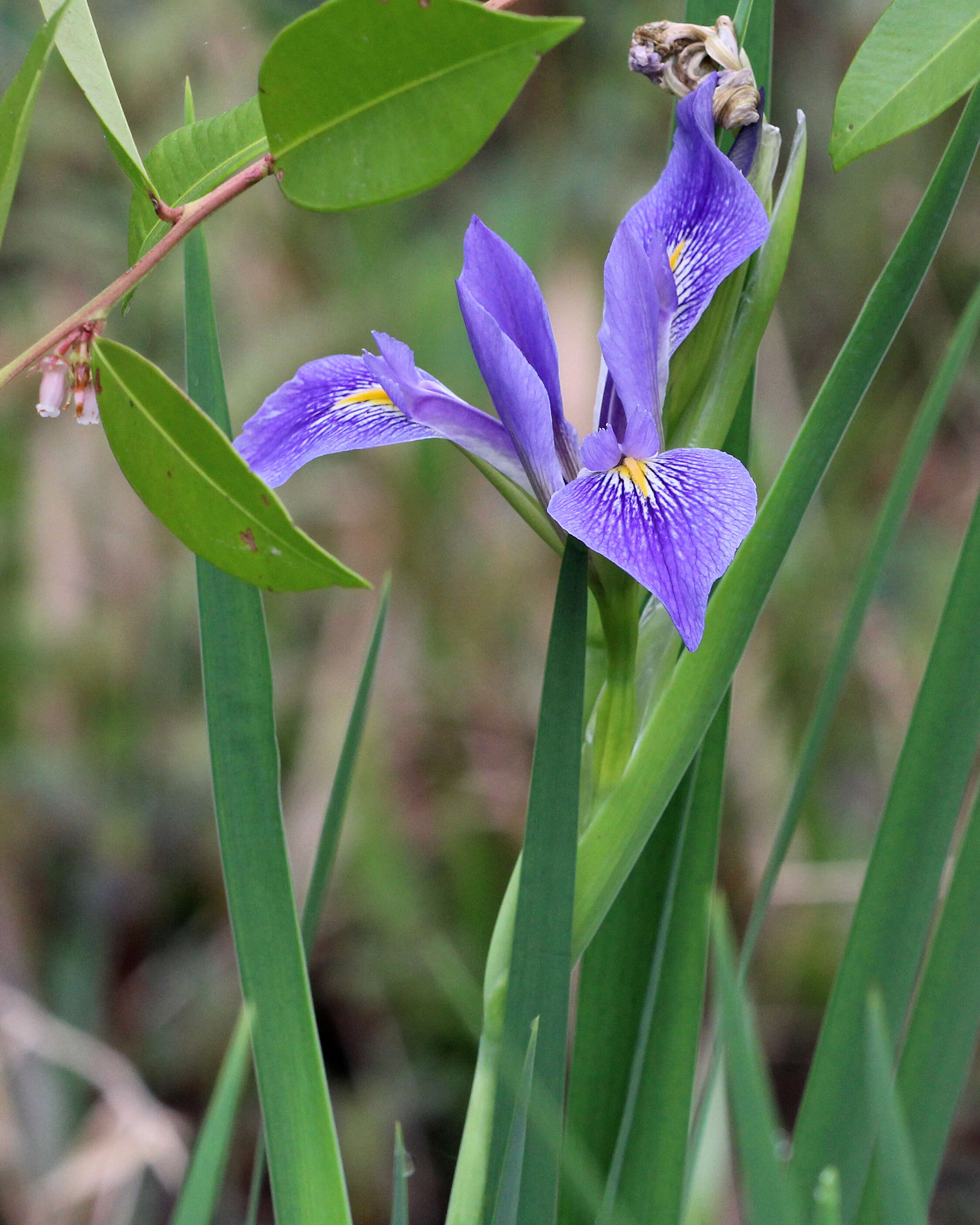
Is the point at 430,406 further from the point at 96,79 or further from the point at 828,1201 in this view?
the point at 828,1201

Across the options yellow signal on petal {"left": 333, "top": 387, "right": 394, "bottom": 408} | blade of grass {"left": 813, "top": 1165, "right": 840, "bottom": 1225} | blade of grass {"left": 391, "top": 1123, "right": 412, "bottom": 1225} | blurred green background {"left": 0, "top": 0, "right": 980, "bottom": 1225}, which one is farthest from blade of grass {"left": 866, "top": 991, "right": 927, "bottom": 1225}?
blurred green background {"left": 0, "top": 0, "right": 980, "bottom": 1225}

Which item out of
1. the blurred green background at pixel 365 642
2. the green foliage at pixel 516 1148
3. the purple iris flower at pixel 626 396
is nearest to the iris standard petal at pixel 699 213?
the purple iris flower at pixel 626 396

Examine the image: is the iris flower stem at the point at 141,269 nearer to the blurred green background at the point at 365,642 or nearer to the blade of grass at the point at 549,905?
the blade of grass at the point at 549,905

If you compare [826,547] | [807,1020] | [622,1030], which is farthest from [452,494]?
[622,1030]

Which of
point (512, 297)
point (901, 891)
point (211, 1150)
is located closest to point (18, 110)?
point (512, 297)

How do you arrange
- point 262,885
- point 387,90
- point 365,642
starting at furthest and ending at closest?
1. point 365,642
2. point 262,885
3. point 387,90

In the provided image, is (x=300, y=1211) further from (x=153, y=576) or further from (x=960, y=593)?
(x=153, y=576)
